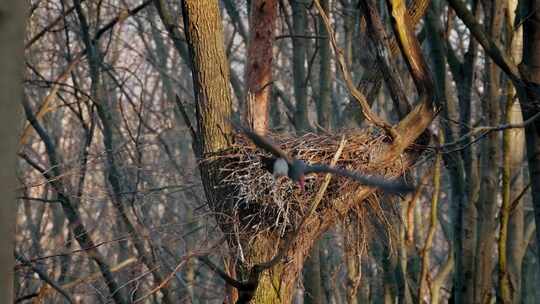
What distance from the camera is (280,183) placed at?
438cm

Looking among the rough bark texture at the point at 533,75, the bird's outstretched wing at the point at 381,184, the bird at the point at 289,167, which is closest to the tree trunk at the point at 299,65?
the rough bark texture at the point at 533,75

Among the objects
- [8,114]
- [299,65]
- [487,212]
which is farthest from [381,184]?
[299,65]

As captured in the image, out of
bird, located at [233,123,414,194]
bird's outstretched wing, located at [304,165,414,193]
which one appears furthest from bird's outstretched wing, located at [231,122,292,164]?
bird's outstretched wing, located at [304,165,414,193]

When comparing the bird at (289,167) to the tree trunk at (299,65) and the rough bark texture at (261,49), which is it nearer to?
the rough bark texture at (261,49)

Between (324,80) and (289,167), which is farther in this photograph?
(324,80)

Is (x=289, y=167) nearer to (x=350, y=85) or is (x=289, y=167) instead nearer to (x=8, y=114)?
(x=350, y=85)

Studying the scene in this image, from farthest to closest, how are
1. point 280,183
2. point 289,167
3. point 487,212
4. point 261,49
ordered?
point 487,212, point 261,49, point 280,183, point 289,167

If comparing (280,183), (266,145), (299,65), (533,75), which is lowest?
(280,183)

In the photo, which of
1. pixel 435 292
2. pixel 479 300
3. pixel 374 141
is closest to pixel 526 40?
pixel 374 141

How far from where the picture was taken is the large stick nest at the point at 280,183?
14.5 feet

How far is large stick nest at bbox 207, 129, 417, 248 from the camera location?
14.5 feet

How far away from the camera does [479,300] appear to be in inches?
299

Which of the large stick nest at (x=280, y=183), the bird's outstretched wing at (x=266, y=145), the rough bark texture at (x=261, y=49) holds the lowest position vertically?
the large stick nest at (x=280, y=183)

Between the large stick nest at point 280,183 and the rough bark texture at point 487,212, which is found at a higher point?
the large stick nest at point 280,183
